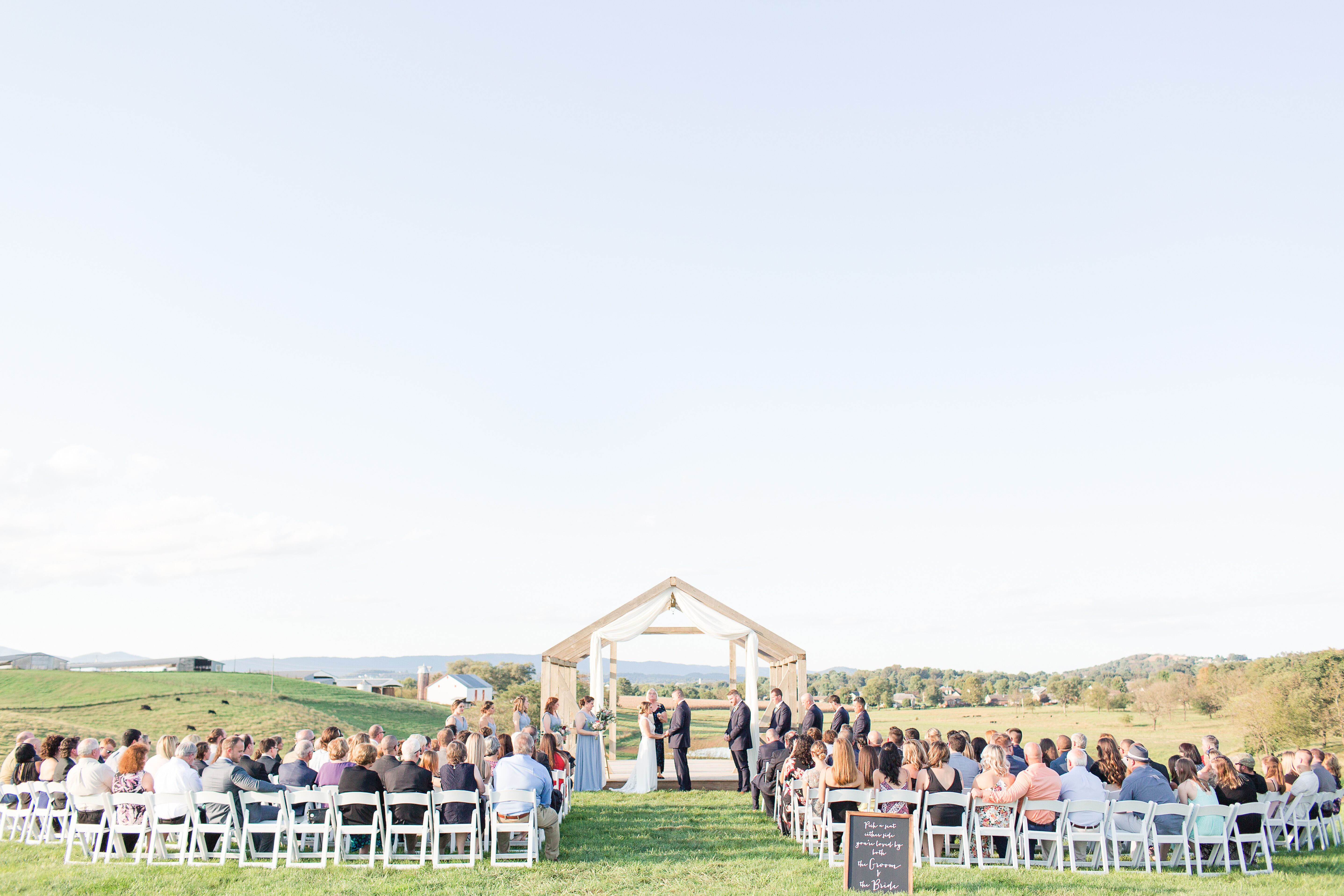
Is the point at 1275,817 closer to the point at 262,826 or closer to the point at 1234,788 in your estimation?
the point at 1234,788

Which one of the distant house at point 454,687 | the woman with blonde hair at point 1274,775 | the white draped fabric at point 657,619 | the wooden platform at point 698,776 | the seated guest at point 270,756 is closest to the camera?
the woman with blonde hair at point 1274,775

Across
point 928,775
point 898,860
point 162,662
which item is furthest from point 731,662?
point 162,662

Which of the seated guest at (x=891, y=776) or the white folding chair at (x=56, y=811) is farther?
the white folding chair at (x=56, y=811)

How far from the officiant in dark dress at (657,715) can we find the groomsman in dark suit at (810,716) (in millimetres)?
1986

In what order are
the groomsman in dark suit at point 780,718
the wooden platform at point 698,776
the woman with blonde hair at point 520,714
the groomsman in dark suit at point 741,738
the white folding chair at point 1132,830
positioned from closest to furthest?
the white folding chair at point 1132,830, the woman with blonde hair at point 520,714, the groomsman in dark suit at point 780,718, the groomsman in dark suit at point 741,738, the wooden platform at point 698,776

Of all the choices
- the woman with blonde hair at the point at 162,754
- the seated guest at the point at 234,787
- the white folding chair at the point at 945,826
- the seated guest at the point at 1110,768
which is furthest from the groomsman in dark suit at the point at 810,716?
the woman with blonde hair at the point at 162,754

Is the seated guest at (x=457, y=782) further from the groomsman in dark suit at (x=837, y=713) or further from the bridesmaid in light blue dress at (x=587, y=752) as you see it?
the bridesmaid in light blue dress at (x=587, y=752)

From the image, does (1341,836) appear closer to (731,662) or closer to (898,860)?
(898,860)

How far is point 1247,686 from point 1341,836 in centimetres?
2478

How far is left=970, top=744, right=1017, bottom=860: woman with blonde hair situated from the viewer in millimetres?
8172

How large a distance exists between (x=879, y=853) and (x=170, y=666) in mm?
72326

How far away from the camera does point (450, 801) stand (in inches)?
318

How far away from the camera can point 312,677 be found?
81.6 m

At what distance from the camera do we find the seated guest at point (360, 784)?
805 centimetres
